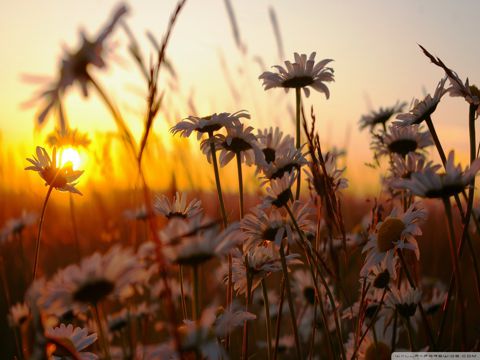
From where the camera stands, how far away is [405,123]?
102 cm

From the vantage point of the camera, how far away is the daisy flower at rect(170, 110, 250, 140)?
979 millimetres

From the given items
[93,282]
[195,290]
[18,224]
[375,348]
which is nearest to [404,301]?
[375,348]

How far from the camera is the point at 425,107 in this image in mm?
976

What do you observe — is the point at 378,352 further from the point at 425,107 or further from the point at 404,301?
the point at 425,107

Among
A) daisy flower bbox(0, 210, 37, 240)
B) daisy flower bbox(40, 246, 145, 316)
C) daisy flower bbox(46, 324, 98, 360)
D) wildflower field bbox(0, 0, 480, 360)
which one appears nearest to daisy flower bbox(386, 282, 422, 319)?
wildflower field bbox(0, 0, 480, 360)

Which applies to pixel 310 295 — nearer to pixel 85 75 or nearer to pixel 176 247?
pixel 176 247

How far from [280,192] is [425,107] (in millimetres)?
302

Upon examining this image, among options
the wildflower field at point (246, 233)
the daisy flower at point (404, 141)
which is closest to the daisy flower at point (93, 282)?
the wildflower field at point (246, 233)

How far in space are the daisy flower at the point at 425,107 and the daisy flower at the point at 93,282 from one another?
657mm

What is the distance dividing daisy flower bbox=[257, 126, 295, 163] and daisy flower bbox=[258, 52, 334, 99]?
0.33 feet

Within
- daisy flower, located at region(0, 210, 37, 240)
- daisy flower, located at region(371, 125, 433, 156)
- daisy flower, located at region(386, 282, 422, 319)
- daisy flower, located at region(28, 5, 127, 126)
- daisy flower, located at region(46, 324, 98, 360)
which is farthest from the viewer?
daisy flower, located at region(0, 210, 37, 240)

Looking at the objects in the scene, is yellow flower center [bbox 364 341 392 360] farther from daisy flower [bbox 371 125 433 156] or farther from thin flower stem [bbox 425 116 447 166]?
daisy flower [bbox 371 125 433 156]

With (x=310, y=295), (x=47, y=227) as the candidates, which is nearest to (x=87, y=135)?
(x=47, y=227)

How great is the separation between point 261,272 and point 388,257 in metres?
0.21
